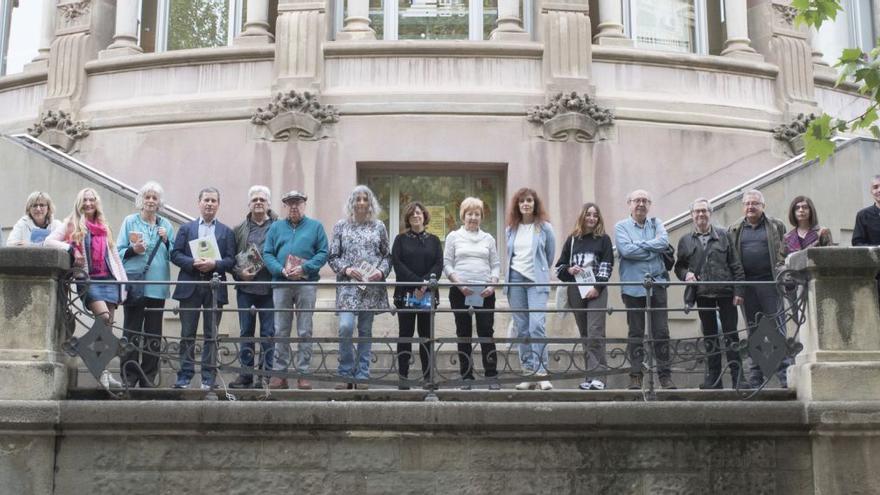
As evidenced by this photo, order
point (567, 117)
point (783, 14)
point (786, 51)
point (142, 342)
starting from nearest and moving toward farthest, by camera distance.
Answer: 1. point (142, 342)
2. point (567, 117)
3. point (786, 51)
4. point (783, 14)

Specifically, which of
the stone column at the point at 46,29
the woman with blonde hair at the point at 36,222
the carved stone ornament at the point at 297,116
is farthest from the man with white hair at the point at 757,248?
the stone column at the point at 46,29

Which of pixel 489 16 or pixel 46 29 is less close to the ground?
pixel 46 29

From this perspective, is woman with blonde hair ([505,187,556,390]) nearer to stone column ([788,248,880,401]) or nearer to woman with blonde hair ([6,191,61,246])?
stone column ([788,248,880,401])

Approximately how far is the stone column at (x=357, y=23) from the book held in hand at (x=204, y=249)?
6360 millimetres

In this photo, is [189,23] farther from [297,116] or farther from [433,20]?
[433,20]

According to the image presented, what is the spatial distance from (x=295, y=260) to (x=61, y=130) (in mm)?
7688

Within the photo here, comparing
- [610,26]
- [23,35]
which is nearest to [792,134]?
[610,26]

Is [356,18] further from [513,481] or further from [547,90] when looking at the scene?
[513,481]

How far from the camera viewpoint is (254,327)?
971 cm

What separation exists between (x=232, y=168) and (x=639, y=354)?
7.99 metres

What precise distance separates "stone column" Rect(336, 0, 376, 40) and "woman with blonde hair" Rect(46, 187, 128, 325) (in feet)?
22.6

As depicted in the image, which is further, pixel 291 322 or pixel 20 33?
pixel 20 33

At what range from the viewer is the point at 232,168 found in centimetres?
1512

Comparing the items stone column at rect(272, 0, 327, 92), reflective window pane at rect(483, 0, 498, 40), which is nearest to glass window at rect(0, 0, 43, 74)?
stone column at rect(272, 0, 327, 92)
